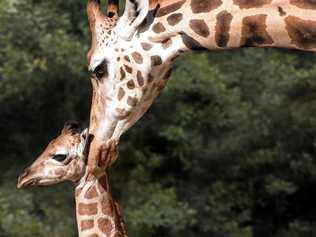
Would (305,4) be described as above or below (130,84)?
above

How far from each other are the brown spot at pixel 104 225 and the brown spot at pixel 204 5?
71 cm

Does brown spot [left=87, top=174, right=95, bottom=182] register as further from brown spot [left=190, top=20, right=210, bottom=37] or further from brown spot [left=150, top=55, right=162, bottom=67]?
brown spot [left=190, top=20, right=210, bottom=37]

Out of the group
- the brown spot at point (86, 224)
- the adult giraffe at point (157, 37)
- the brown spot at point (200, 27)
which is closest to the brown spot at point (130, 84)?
the adult giraffe at point (157, 37)

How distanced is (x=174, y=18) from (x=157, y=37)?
0.07 metres

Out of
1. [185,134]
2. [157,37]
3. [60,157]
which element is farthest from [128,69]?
[185,134]

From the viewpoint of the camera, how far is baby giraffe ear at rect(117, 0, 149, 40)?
3.10 metres

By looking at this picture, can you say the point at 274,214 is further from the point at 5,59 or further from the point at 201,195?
the point at 5,59

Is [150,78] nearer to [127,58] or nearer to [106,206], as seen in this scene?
[127,58]

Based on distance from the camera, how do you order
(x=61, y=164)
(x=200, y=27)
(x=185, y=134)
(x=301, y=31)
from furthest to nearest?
(x=185, y=134) → (x=61, y=164) → (x=200, y=27) → (x=301, y=31)

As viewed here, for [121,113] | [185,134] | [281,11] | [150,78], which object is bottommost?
[185,134]

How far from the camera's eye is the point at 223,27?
3043 millimetres

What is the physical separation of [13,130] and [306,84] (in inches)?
77.1

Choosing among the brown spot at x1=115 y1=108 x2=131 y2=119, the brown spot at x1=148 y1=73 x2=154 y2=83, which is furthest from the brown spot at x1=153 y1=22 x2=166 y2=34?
the brown spot at x1=115 y1=108 x2=131 y2=119

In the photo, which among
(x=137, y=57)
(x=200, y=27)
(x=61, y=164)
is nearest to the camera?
(x=200, y=27)
